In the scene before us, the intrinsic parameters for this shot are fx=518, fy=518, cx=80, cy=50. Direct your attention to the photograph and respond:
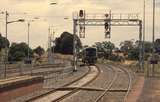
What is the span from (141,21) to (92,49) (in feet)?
51.2

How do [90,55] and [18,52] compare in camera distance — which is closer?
[90,55]

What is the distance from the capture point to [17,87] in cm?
3098

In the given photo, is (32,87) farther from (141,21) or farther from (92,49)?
(92,49)

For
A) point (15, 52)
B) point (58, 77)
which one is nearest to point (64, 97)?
point (58, 77)

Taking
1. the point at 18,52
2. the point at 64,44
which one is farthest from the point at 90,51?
the point at 64,44

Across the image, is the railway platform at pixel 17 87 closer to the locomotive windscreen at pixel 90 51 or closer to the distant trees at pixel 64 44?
the locomotive windscreen at pixel 90 51

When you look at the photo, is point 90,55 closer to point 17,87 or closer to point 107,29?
point 107,29

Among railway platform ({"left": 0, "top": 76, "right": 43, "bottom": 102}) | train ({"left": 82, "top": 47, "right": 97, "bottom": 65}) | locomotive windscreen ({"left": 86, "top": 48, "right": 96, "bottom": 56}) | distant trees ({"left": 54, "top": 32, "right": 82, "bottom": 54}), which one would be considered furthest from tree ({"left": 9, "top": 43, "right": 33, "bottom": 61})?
railway platform ({"left": 0, "top": 76, "right": 43, "bottom": 102})

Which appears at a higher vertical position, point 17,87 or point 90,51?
point 90,51

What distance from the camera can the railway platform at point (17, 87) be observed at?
27.9 m

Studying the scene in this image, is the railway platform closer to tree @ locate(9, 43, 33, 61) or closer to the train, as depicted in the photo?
the train

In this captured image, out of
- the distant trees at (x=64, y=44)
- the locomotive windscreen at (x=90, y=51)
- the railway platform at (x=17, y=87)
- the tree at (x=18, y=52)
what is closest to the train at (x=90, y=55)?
the locomotive windscreen at (x=90, y=51)

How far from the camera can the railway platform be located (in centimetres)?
2786

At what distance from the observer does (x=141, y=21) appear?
8081 centimetres
